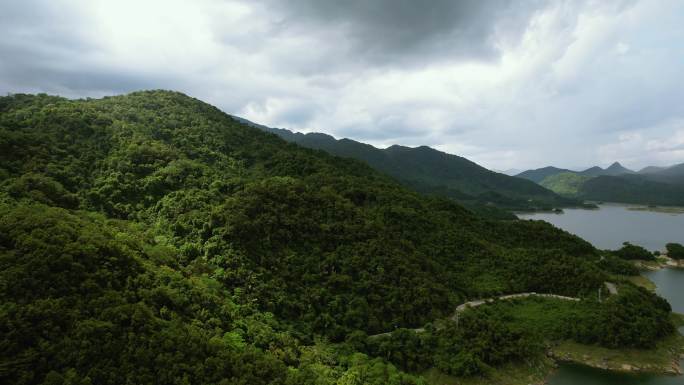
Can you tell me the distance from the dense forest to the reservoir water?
3.89m

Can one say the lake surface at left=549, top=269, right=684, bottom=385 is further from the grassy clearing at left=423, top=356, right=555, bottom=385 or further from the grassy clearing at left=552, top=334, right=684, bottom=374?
the grassy clearing at left=423, top=356, right=555, bottom=385

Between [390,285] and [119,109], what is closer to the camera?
[390,285]

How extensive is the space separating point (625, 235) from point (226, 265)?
118 m

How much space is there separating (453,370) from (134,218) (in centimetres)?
3644

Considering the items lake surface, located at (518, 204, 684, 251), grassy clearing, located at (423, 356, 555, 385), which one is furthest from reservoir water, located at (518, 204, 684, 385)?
grassy clearing, located at (423, 356, 555, 385)

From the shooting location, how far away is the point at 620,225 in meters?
133

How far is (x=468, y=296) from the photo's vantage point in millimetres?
47031

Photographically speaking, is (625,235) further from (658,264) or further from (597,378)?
(597,378)

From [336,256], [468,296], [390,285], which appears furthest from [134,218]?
[468,296]

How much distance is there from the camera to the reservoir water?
115ft

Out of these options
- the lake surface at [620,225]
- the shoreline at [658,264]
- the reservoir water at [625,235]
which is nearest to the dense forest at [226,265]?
the reservoir water at [625,235]

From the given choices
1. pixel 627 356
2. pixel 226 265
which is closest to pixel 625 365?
pixel 627 356

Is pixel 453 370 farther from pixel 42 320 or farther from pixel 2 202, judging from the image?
pixel 2 202

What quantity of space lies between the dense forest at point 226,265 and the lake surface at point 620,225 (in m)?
47.1
